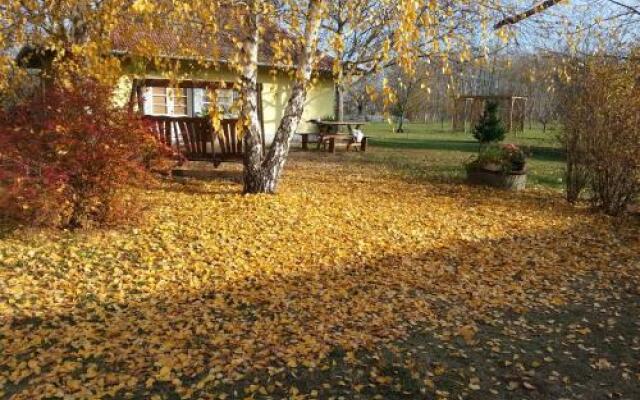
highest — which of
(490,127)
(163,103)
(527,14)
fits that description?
(527,14)

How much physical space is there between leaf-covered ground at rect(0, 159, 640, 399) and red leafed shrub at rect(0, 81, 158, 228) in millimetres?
382

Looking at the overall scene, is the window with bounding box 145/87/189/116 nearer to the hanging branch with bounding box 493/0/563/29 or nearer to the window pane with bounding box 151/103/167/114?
the window pane with bounding box 151/103/167/114

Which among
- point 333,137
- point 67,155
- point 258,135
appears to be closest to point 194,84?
point 258,135

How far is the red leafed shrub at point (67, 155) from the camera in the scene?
5.52 m

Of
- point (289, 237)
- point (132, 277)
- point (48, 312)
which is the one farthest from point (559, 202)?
point (48, 312)

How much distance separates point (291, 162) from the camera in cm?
1348

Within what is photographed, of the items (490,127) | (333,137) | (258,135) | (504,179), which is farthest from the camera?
(490,127)

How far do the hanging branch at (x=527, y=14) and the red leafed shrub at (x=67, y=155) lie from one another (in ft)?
17.5

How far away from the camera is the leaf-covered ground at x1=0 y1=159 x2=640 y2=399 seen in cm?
326

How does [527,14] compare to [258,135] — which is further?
[258,135]

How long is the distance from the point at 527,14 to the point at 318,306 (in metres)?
5.75

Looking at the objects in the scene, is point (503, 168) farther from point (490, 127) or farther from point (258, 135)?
point (490, 127)

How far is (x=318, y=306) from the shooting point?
4.43 meters

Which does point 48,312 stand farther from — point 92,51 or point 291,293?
point 92,51
